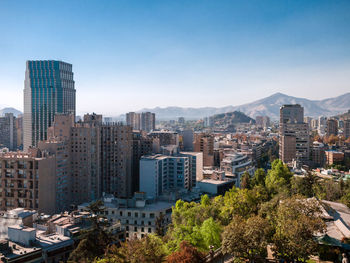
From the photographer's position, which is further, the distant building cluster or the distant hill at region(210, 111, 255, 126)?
the distant hill at region(210, 111, 255, 126)

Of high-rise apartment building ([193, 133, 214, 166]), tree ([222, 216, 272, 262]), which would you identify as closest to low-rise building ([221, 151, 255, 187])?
high-rise apartment building ([193, 133, 214, 166])

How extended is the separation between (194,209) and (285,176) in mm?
12114

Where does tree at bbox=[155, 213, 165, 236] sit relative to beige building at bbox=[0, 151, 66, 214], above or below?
below

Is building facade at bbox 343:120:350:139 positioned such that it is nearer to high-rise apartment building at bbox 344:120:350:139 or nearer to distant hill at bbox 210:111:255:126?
high-rise apartment building at bbox 344:120:350:139

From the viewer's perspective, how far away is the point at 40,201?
26375mm

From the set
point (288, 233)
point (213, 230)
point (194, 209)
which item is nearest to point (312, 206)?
point (288, 233)

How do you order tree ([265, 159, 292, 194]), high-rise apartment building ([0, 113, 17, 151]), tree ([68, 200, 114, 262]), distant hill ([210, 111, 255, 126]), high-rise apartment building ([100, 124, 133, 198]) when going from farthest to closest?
distant hill ([210, 111, 255, 126]) → high-rise apartment building ([0, 113, 17, 151]) → high-rise apartment building ([100, 124, 133, 198]) → tree ([265, 159, 292, 194]) → tree ([68, 200, 114, 262])

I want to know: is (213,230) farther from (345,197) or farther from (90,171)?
(90,171)

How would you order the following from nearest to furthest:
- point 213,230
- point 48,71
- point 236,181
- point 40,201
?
1. point 213,230
2. point 40,201
3. point 236,181
4. point 48,71

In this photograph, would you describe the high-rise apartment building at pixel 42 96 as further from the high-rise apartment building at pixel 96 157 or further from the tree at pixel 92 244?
the tree at pixel 92 244

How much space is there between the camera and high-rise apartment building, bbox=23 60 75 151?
64.1 metres

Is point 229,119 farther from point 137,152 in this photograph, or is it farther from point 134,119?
point 137,152

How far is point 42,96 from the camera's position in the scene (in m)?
64.5

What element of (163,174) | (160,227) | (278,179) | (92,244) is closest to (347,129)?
(163,174)
